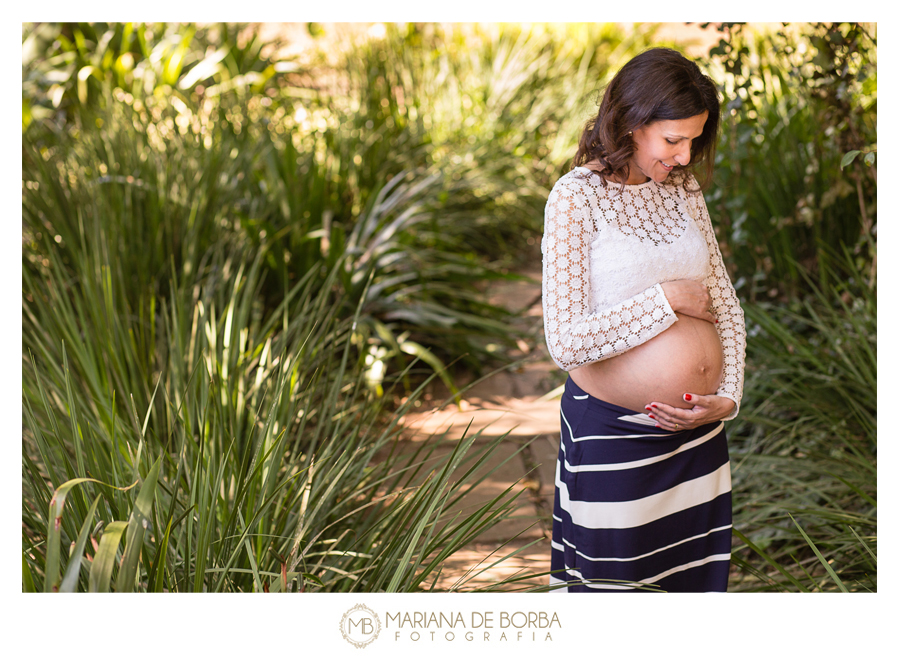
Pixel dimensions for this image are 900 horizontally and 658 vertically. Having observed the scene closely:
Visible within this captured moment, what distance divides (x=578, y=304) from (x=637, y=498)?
46 cm

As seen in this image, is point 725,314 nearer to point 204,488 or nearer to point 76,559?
point 204,488

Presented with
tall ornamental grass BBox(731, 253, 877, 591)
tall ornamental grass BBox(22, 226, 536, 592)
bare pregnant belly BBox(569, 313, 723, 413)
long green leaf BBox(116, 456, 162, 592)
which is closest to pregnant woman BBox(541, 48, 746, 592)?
bare pregnant belly BBox(569, 313, 723, 413)

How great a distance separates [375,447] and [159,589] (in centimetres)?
70

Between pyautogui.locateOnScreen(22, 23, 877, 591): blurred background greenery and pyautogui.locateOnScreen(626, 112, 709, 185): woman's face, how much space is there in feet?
1.57

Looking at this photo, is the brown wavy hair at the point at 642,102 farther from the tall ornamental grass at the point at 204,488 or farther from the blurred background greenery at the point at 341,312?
the tall ornamental grass at the point at 204,488

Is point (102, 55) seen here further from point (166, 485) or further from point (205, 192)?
point (166, 485)

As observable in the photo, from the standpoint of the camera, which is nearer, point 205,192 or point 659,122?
point 659,122

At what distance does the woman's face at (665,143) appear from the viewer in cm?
131
